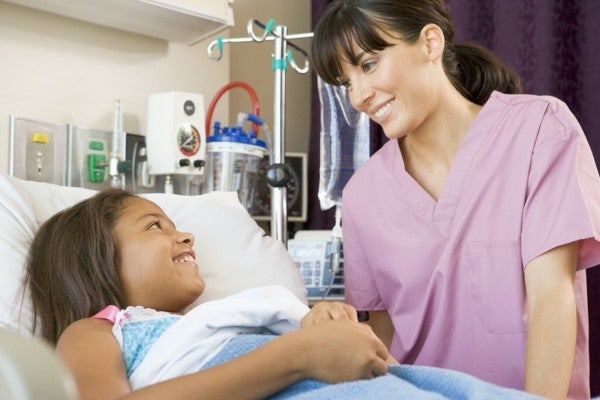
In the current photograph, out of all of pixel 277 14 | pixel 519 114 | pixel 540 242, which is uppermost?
pixel 277 14

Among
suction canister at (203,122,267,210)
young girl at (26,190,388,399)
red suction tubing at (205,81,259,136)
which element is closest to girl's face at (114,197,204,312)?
young girl at (26,190,388,399)

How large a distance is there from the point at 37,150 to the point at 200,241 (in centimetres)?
70

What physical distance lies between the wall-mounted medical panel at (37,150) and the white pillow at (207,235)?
1.66 feet

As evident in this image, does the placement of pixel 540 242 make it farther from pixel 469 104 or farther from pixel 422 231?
pixel 469 104

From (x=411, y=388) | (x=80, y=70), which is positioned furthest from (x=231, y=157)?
(x=411, y=388)

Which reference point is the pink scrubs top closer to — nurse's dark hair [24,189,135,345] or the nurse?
the nurse

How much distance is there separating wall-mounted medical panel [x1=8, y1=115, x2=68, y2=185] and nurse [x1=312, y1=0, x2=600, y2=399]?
3.06ft

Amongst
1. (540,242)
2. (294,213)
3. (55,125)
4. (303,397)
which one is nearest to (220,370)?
(303,397)

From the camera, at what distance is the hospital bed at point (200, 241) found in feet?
4.62

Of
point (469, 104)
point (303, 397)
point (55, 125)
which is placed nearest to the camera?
point (303, 397)

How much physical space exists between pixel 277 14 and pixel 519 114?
65.2 inches

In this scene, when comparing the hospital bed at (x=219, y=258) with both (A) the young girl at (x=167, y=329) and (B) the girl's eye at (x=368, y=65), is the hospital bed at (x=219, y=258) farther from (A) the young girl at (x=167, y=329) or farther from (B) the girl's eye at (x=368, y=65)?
(B) the girl's eye at (x=368, y=65)

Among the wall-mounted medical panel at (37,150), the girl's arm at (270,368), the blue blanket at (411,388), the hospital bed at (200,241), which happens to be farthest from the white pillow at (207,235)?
the blue blanket at (411,388)

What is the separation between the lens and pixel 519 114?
4.99ft
